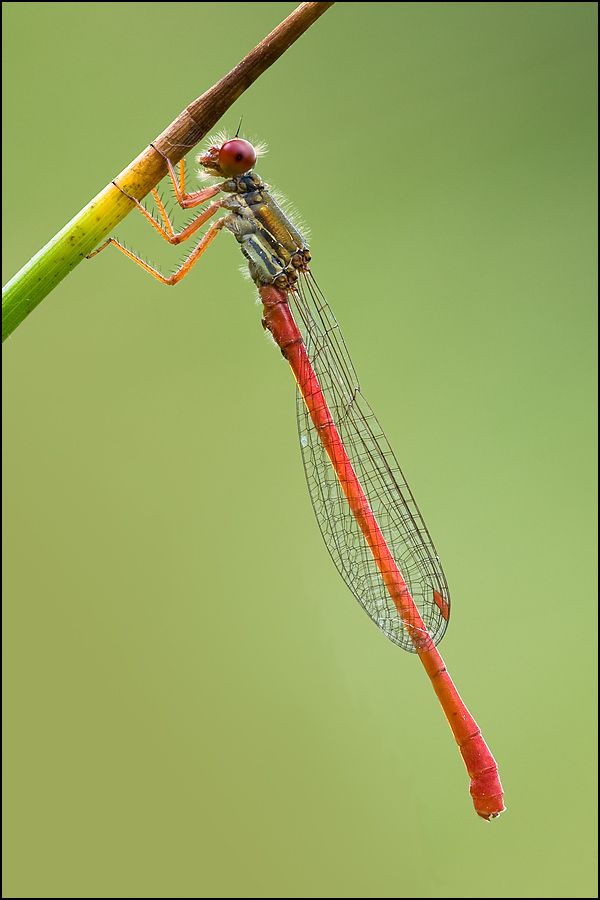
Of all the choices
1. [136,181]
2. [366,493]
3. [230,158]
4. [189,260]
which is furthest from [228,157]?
[366,493]

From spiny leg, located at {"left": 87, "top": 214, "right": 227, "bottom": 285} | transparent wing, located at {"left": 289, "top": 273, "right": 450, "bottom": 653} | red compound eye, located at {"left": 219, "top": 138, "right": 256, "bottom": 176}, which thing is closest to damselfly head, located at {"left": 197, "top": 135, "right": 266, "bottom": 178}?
red compound eye, located at {"left": 219, "top": 138, "right": 256, "bottom": 176}

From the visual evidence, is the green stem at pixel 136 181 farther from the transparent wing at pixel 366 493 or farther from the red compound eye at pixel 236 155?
the transparent wing at pixel 366 493

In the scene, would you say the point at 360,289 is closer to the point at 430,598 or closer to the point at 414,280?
the point at 414,280

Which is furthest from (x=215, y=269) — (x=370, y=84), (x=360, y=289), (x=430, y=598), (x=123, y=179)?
(x=123, y=179)

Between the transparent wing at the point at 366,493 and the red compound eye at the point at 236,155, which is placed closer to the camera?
the red compound eye at the point at 236,155

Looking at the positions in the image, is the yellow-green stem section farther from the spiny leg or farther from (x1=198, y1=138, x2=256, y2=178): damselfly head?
(x1=198, y1=138, x2=256, y2=178): damselfly head

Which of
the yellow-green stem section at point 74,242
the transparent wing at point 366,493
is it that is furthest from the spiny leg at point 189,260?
the yellow-green stem section at point 74,242

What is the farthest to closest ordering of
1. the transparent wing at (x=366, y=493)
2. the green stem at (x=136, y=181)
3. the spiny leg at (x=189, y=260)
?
the transparent wing at (x=366, y=493), the spiny leg at (x=189, y=260), the green stem at (x=136, y=181)

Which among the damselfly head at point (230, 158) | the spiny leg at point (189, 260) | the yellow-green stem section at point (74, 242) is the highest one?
the damselfly head at point (230, 158)

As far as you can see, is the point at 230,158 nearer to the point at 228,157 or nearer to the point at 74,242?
the point at 228,157
